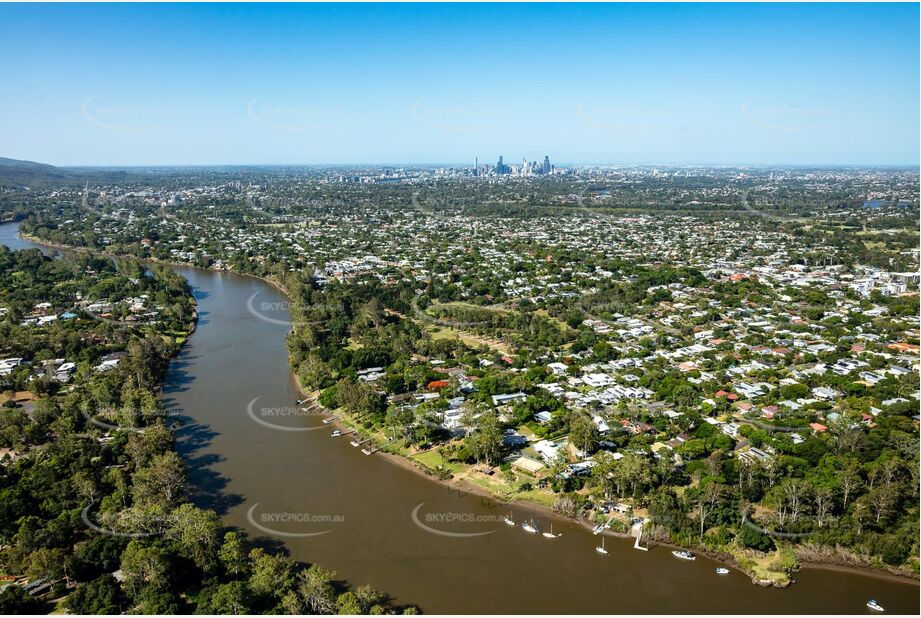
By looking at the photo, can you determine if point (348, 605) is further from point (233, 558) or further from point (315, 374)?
point (315, 374)

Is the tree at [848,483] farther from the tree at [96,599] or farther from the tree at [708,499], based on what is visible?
the tree at [96,599]

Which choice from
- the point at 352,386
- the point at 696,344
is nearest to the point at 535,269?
the point at 696,344

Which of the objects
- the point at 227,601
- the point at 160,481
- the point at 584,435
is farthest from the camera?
the point at 584,435

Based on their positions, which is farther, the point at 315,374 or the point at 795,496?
the point at 315,374

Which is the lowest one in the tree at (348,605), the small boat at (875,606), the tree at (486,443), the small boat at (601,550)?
the small boat at (875,606)

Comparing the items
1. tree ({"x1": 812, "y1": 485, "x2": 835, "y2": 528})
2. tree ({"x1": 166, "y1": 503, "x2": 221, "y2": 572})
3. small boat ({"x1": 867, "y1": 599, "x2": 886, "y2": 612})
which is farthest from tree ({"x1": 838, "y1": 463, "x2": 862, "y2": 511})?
tree ({"x1": 166, "y1": 503, "x2": 221, "y2": 572})

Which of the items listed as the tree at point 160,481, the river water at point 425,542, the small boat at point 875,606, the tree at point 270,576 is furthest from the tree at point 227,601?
the small boat at point 875,606

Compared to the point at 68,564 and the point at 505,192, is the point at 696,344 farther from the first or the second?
the point at 505,192

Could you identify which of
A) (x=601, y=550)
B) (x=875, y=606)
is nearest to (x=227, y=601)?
(x=601, y=550)
